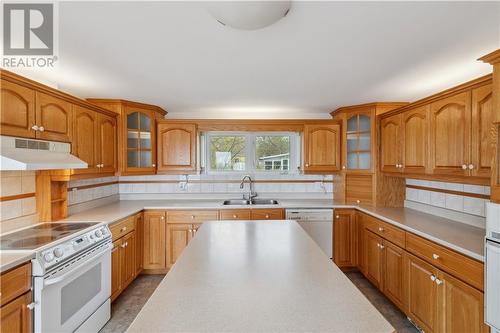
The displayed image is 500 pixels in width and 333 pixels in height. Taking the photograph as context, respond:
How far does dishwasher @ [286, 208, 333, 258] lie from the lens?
319 centimetres

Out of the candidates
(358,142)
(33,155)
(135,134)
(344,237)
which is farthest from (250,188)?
(33,155)

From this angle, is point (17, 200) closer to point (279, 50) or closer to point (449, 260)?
point (279, 50)

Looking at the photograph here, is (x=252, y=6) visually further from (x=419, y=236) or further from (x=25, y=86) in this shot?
(x=419, y=236)

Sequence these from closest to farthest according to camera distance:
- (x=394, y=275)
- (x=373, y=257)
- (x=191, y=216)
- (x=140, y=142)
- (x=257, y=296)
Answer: (x=257, y=296), (x=394, y=275), (x=373, y=257), (x=191, y=216), (x=140, y=142)

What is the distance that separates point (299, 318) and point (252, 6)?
1.27m

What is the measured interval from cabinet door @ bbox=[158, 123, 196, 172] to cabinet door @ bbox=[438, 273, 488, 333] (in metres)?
2.94

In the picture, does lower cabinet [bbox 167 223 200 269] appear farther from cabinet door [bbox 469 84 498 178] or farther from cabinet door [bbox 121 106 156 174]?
A: cabinet door [bbox 469 84 498 178]

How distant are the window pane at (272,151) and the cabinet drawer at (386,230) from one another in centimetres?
148

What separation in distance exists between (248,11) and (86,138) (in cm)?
222

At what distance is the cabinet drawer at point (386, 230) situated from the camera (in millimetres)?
2264

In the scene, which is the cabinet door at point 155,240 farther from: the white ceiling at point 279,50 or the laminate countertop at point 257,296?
the laminate countertop at point 257,296

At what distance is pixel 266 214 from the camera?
3221 millimetres

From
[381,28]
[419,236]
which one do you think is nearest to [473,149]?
[419,236]

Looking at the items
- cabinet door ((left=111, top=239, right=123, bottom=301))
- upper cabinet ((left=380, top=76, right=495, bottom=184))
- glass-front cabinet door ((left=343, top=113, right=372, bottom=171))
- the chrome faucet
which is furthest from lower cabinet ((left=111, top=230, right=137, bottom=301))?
upper cabinet ((left=380, top=76, right=495, bottom=184))
